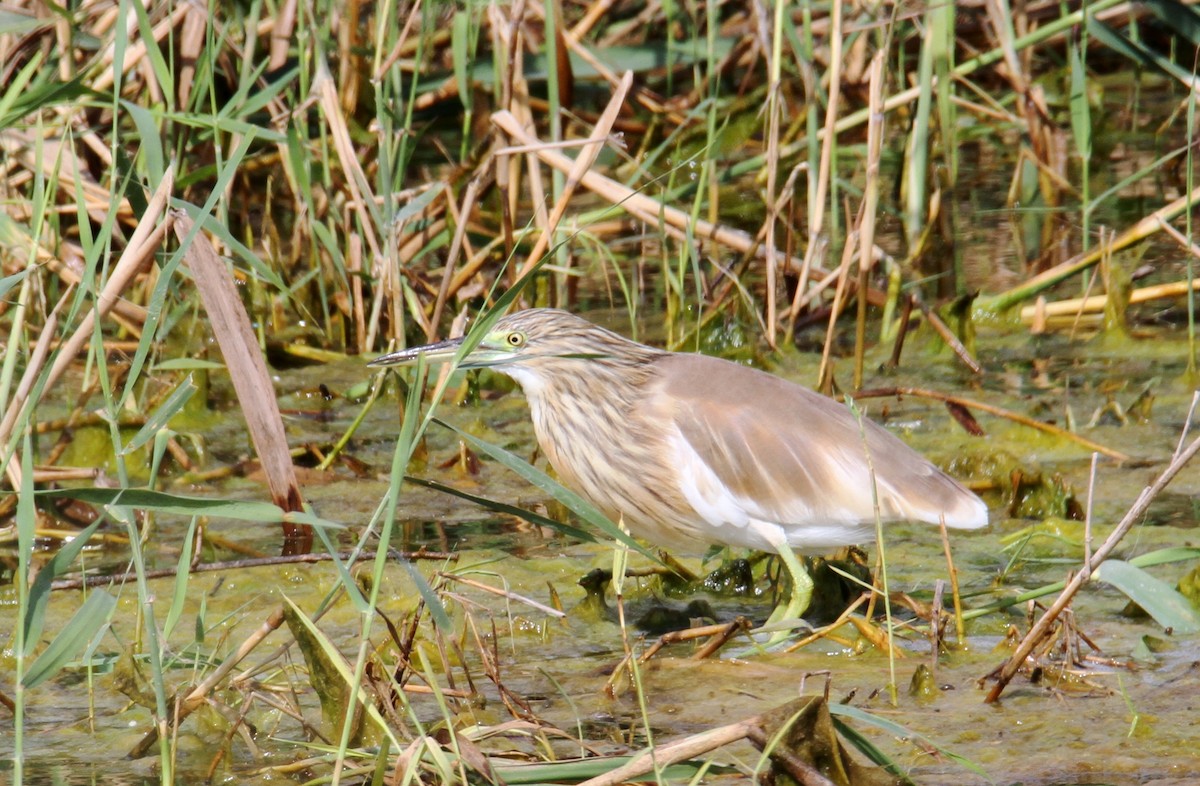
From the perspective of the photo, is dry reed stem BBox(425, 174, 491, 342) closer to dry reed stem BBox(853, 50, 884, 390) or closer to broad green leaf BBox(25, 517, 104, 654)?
dry reed stem BBox(853, 50, 884, 390)

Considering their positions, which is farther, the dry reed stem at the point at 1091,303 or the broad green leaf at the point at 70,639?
the dry reed stem at the point at 1091,303

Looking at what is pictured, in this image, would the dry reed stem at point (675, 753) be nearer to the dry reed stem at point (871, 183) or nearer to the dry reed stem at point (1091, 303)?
the dry reed stem at point (871, 183)

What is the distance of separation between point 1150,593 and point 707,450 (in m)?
1.11

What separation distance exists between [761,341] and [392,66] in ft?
4.63

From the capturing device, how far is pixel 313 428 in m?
4.61

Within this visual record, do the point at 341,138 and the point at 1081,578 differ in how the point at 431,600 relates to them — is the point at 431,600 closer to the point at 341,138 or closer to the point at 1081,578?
the point at 1081,578

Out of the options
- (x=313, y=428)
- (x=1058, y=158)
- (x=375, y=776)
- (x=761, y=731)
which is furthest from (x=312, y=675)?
(x=1058, y=158)

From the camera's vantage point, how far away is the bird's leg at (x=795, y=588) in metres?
3.20

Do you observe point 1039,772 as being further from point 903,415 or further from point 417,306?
point 417,306

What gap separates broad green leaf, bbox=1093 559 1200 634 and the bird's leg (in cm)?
80

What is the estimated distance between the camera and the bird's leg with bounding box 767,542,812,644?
320 cm

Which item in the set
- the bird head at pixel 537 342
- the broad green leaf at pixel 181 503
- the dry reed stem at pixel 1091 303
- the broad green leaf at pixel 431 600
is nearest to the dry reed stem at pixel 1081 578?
the broad green leaf at pixel 431 600

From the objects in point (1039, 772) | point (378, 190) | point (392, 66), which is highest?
point (392, 66)

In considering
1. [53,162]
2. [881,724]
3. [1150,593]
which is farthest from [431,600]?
[53,162]
